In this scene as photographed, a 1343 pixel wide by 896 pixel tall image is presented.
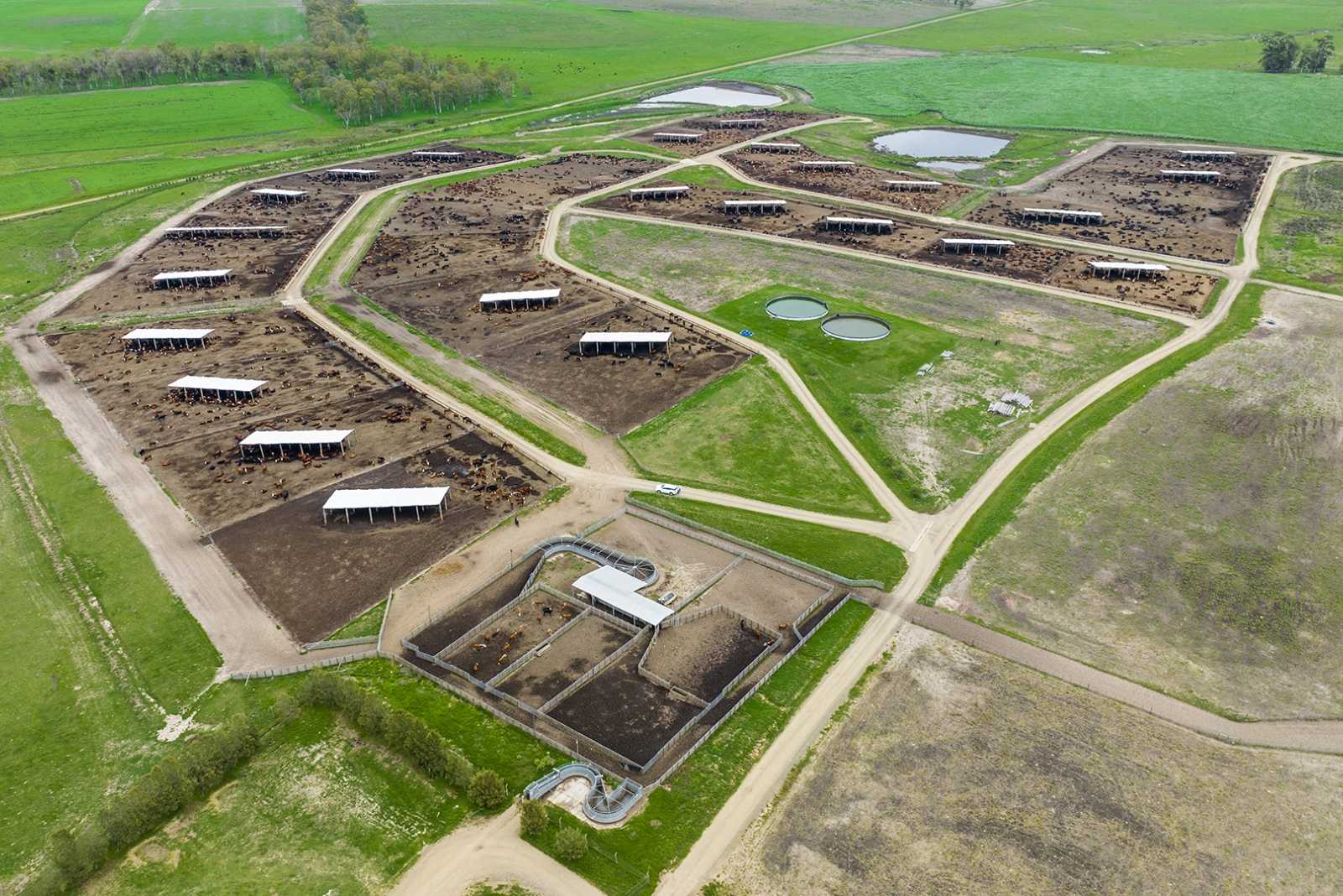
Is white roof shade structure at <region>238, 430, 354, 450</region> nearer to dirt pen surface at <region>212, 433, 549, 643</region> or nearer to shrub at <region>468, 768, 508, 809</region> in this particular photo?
dirt pen surface at <region>212, 433, 549, 643</region>

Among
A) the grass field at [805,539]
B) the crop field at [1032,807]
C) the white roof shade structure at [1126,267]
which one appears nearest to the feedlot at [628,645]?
the grass field at [805,539]

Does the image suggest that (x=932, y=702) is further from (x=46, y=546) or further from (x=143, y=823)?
(x=46, y=546)

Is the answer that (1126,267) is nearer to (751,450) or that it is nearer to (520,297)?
(751,450)

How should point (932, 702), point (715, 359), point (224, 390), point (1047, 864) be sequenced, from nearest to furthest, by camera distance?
point (1047, 864) → point (932, 702) → point (224, 390) → point (715, 359)

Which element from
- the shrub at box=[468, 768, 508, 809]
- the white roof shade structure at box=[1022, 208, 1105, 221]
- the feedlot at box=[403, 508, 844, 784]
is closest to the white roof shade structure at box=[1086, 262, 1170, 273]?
the white roof shade structure at box=[1022, 208, 1105, 221]

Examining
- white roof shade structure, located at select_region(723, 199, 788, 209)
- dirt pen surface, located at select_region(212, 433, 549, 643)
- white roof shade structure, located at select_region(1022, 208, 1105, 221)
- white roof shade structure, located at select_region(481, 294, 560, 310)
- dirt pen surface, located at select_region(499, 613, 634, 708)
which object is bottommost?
dirt pen surface, located at select_region(499, 613, 634, 708)

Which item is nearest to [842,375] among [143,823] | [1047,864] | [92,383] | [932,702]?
[932,702]
